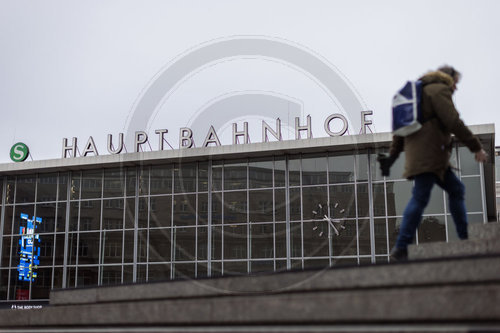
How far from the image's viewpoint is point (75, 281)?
3136 cm

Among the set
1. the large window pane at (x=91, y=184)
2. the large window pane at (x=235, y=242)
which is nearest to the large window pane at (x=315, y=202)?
the large window pane at (x=235, y=242)

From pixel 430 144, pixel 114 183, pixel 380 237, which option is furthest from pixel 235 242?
pixel 430 144

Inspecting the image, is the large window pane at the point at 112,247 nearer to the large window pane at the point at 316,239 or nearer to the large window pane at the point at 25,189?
the large window pane at the point at 25,189

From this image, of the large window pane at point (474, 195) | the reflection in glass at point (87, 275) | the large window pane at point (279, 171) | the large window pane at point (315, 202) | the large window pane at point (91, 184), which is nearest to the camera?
the large window pane at point (474, 195)

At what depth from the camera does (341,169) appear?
28.9 meters

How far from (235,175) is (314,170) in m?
3.92

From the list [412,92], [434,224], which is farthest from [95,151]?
[412,92]

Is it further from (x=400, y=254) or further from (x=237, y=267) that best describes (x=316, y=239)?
(x=400, y=254)

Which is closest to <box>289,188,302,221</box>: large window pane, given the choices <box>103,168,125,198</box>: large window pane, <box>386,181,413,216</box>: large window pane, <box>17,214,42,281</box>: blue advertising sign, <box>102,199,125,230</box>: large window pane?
<box>386,181,413,216</box>: large window pane

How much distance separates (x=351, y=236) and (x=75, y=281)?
1418cm

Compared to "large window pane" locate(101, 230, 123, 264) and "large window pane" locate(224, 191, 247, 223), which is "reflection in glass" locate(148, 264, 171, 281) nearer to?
"large window pane" locate(101, 230, 123, 264)

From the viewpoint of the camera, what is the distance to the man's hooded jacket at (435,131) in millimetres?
5234

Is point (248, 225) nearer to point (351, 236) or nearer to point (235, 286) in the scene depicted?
point (351, 236)

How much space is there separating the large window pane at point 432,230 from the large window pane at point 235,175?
8620 mm
